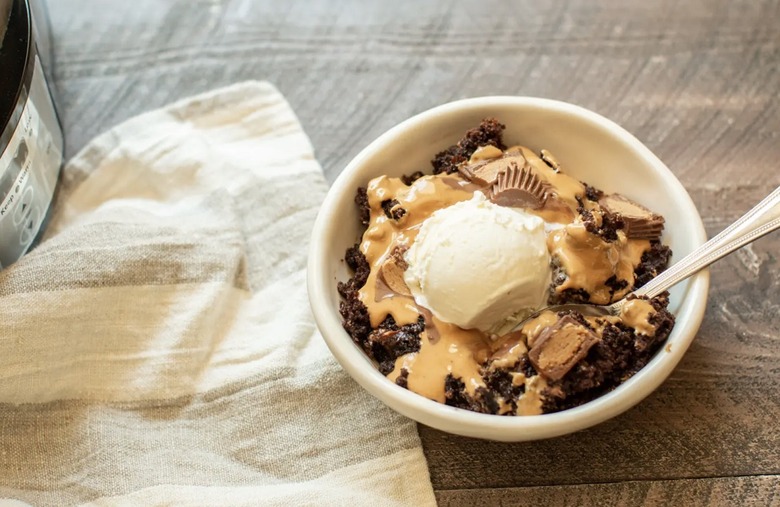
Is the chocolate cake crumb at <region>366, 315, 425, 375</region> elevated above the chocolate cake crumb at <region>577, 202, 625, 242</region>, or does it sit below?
below

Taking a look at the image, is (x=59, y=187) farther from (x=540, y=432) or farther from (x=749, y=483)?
(x=749, y=483)

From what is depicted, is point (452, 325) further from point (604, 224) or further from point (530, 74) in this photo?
point (530, 74)

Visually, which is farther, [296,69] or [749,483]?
[296,69]

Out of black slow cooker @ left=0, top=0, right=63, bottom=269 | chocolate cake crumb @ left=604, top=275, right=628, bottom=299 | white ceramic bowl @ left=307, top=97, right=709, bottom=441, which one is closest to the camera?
white ceramic bowl @ left=307, top=97, right=709, bottom=441

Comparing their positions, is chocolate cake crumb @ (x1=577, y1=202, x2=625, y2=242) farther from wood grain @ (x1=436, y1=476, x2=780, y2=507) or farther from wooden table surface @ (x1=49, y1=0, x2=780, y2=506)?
wood grain @ (x1=436, y1=476, x2=780, y2=507)

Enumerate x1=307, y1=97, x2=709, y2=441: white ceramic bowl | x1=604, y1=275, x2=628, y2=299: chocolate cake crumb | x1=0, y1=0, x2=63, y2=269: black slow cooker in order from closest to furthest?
1. x1=307, y1=97, x2=709, y2=441: white ceramic bowl
2. x1=604, y1=275, x2=628, y2=299: chocolate cake crumb
3. x1=0, y1=0, x2=63, y2=269: black slow cooker

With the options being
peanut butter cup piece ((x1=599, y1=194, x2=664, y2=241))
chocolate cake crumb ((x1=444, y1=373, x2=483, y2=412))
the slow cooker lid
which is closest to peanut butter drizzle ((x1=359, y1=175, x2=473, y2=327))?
chocolate cake crumb ((x1=444, y1=373, x2=483, y2=412))

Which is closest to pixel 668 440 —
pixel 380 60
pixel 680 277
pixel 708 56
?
pixel 680 277

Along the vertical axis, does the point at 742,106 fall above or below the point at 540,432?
above
